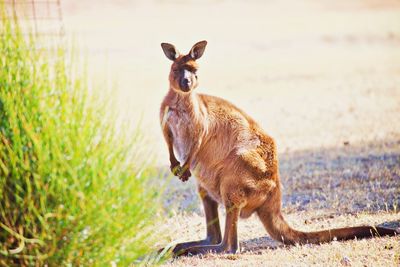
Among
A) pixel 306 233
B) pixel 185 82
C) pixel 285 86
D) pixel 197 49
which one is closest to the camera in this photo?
pixel 306 233

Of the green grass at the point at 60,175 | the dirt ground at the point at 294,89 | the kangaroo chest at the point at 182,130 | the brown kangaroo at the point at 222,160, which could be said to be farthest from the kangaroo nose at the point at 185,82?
the green grass at the point at 60,175

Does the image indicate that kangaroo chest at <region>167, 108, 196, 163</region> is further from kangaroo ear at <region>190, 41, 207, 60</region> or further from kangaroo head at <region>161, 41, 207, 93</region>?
kangaroo ear at <region>190, 41, 207, 60</region>

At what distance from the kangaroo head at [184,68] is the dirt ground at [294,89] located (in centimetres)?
40

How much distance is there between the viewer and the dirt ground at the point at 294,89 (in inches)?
229

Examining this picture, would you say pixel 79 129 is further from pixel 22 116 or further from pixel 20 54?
pixel 20 54

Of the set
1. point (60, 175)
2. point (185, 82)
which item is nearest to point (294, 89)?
point (185, 82)

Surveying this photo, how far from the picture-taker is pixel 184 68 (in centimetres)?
545

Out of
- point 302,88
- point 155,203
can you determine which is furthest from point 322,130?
point 155,203

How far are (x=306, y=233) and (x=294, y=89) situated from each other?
9.22 meters

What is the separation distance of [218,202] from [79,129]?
211 centimetres

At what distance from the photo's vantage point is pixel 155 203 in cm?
374

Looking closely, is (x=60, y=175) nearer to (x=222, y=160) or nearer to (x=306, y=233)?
(x=222, y=160)

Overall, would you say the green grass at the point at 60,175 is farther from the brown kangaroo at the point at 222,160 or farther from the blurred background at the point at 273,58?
the brown kangaroo at the point at 222,160

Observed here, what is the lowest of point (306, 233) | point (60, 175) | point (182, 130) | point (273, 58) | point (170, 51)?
point (306, 233)
